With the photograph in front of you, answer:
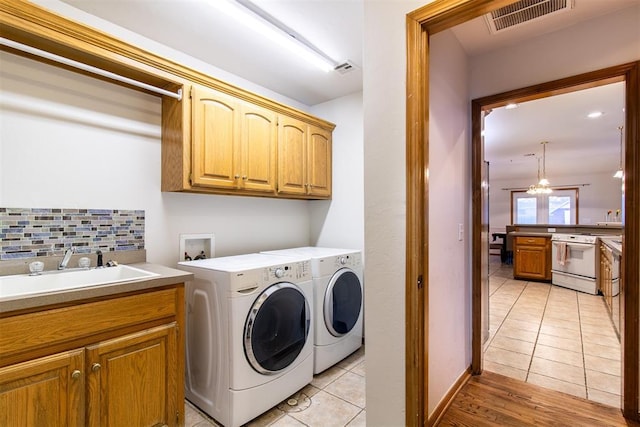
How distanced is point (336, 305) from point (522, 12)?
7.78 feet

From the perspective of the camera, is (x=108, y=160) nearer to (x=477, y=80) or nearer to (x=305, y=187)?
(x=305, y=187)

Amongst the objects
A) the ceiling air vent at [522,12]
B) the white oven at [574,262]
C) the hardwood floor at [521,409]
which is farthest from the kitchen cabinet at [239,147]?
the white oven at [574,262]

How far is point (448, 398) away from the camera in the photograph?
1910 millimetres

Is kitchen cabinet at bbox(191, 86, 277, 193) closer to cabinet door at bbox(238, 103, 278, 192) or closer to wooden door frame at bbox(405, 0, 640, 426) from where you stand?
cabinet door at bbox(238, 103, 278, 192)

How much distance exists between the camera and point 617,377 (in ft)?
7.41

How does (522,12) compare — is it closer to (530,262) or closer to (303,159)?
(303,159)

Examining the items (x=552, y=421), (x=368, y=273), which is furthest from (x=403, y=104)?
(x=552, y=421)

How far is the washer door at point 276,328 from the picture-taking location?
1836 mm

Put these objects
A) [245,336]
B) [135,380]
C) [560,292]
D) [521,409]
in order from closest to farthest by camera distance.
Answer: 1. [135,380]
2. [245,336]
3. [521,409]
4. [560,292]

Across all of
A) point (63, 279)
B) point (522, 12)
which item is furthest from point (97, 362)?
point (522, 12)

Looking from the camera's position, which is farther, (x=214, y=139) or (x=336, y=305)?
(x=336, y=305)

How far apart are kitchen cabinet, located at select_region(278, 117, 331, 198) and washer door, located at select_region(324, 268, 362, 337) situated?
91cm

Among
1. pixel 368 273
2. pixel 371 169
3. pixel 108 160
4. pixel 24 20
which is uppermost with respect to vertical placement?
pixel 24 20

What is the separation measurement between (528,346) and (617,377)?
0.63 metres
